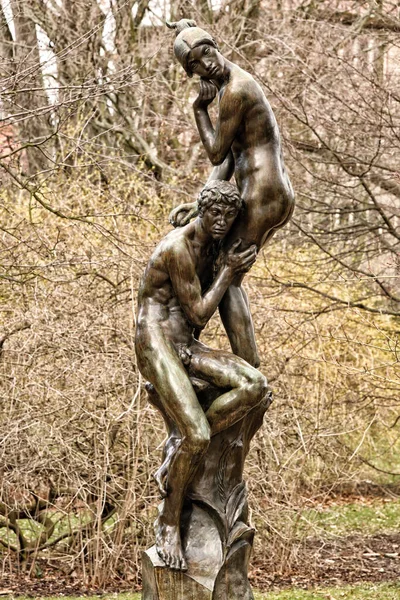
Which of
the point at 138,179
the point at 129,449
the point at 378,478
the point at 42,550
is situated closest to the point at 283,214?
the point at 129,449

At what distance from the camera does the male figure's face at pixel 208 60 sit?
5.84 m

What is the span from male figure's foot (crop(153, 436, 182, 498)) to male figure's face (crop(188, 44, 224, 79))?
7.03 feet

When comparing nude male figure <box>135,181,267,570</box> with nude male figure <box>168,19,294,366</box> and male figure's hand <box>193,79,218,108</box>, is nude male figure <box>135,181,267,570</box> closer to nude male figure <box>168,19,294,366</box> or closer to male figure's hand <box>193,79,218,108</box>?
nude male figure <box>168,19,294,366</box>

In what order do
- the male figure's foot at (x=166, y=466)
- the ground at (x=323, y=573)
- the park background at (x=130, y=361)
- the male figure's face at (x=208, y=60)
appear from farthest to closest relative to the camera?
the park background at (x=130, y=361) → the ground at (x=323, y=573) → the male figure's face at (x=208, y=60) → the male figure's foot at (x=166, y=466)

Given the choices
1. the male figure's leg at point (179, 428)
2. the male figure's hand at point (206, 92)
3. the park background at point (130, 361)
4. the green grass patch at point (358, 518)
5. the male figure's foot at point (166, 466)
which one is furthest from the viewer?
the green grass patch at point (358, 518)

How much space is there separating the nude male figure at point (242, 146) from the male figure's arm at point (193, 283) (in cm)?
22

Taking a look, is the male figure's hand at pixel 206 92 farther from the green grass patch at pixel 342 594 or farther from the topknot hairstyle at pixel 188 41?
the green grass patch at pixel 342 594

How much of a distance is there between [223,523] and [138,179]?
24.3 ft

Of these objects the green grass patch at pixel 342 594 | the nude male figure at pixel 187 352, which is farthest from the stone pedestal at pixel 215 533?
the green grass patch at pixel 342 594

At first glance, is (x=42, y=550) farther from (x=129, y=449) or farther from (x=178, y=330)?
(x=178, y=330)

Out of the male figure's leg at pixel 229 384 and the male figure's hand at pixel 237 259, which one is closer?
the male figure's leg at pixel 229 384

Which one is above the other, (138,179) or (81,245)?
(138,179)

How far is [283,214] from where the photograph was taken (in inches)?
235

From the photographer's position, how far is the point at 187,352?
19.1ft
